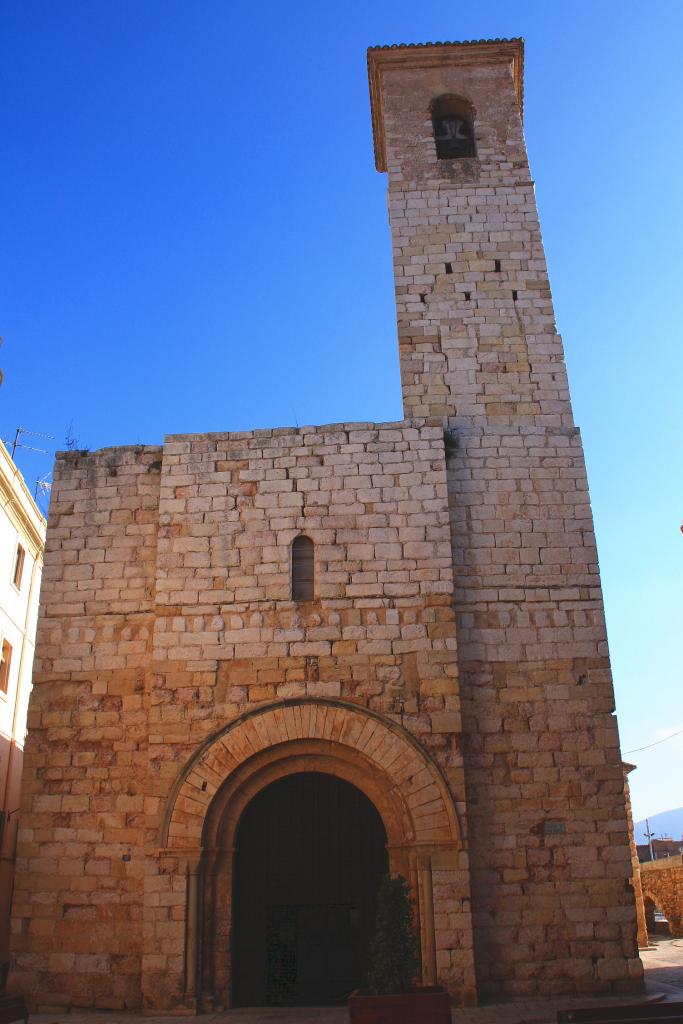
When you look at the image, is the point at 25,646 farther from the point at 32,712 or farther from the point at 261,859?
the point at 261,859

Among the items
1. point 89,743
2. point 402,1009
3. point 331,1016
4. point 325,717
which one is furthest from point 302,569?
point 402,1009

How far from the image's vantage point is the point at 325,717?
9.31m

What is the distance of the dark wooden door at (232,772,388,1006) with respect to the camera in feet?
29.9

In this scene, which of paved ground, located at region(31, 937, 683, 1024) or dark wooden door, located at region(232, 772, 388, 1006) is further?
dark wooden door, located at region(232, 772, 388, 1006)

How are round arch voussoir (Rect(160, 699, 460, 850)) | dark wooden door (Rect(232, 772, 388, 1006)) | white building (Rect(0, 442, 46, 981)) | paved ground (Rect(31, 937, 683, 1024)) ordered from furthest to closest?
1. white building (Rect(0, 442, 46, 981))
2. dark wooden door (Rect(232, 772, 388, 1006))
3. round arch voussoir (Rect(160, 699, 460, 850))
4. paved ground (Rect(31, 937, 683, 1024))

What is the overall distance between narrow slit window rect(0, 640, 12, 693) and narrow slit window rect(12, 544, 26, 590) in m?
1.37

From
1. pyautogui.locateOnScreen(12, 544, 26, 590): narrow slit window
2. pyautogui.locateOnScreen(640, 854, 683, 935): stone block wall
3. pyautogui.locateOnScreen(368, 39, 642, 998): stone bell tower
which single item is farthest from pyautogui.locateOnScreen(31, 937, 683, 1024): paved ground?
pyautogui.locateOnScreen(640, 854, 683, 935): stone block wall

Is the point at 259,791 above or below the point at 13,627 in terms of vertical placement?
below

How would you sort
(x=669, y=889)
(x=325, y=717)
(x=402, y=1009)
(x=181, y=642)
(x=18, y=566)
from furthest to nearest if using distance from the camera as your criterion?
1. (x=669, y=889)
2. (x=18, y=566)
3. (x=181, y=642)
4. (x=325, y=717)
5. (x=402, y=1009)

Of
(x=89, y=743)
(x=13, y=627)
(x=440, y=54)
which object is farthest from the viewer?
(x=13, y=627)

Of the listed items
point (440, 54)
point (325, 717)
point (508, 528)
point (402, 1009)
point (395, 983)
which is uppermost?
point (440, 54)

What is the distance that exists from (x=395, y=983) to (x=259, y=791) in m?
2.77

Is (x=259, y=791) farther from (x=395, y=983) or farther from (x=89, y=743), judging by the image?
(x=395, y=983)

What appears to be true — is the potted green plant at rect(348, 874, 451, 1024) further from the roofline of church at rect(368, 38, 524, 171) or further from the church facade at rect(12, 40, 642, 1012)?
the roofline of church at rect(368, 38, 524, 171)
